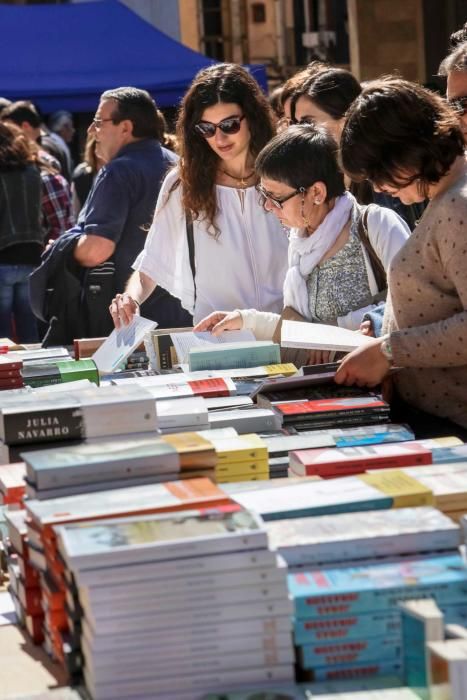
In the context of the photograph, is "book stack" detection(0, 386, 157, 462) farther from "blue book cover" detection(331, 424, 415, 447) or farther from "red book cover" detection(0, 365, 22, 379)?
"red book cover" detection(0, 365, 22, 379)

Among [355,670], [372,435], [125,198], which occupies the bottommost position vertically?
[355,670]

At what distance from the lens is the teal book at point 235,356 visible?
11.8ft

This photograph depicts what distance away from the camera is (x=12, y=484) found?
243cm

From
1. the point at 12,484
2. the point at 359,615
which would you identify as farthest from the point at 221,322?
the point at 359,615

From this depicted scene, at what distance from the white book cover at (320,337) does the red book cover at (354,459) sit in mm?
627

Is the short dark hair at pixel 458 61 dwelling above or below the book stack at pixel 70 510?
above

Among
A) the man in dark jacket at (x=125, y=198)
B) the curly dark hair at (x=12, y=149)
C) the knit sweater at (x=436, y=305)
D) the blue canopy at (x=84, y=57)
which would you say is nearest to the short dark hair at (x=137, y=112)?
the man in dark jacket at (x=125, y=198)

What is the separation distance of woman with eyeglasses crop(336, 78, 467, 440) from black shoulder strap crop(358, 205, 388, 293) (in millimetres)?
522

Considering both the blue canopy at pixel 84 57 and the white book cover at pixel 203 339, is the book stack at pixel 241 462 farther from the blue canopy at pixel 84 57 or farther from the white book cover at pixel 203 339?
the blue canopy at pixel 84 57

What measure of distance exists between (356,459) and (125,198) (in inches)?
120

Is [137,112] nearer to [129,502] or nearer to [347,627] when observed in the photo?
[129,502]

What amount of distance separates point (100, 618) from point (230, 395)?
4.73 ft

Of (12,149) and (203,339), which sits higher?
(12,149)

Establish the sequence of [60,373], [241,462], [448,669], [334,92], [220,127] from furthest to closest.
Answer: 1. [334,92]
2. [220,127]
3. [60,373]
4. [241,462]
5. [448,669]
